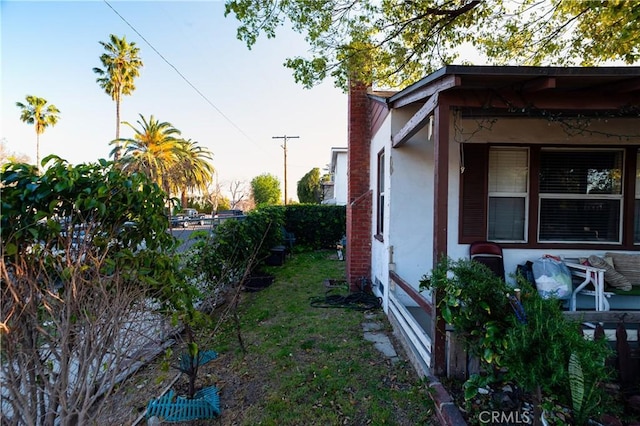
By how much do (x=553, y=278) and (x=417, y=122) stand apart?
106 inches

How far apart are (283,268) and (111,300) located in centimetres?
797

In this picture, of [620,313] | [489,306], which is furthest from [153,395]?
[620,313]

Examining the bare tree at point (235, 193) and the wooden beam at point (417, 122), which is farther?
the bare tree at point (235, 193)

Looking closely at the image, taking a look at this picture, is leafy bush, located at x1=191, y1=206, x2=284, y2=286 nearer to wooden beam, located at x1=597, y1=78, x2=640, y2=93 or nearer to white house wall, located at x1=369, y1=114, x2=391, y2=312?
white house wall, located at x1=369, y1=114, x2=391, y2=312

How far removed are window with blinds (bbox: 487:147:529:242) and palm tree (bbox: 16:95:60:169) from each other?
33.3 meters

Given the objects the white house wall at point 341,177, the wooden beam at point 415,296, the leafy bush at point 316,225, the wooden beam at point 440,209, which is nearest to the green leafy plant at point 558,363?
the wooden beam at point 440,209

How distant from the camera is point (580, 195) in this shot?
4.75 meters

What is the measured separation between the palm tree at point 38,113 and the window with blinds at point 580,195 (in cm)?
3392

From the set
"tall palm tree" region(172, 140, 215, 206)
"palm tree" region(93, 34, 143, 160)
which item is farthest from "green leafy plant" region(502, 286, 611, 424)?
"palm tree" region(93, 34, 143, 160)

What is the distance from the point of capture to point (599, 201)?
4727mm

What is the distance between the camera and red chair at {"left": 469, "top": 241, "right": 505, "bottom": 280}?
4537 mm

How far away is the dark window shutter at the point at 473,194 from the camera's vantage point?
15.6 ft

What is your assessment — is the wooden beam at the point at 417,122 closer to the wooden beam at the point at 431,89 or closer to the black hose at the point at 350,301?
the wooden beam at the point at 431,89

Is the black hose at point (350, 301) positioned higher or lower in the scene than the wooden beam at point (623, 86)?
lower
